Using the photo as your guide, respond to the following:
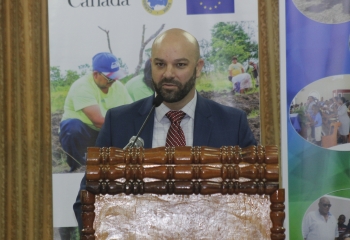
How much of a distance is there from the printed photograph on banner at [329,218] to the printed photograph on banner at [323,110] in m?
0.31

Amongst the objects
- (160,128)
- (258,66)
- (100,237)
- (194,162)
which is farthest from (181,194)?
(258,66)

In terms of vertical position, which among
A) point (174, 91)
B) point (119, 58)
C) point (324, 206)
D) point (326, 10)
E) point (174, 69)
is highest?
point (326, 10)

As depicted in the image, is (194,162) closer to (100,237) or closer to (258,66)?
(100,237)

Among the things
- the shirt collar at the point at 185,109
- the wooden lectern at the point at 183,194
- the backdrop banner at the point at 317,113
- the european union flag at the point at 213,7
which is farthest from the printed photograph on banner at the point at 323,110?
the wooden lectern at the point at 183,194

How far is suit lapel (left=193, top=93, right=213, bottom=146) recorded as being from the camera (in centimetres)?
246

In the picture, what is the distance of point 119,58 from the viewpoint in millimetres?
3113

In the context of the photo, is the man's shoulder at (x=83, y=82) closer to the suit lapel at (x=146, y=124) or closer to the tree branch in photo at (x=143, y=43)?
the tree branch in photo at (x=143, y=43)

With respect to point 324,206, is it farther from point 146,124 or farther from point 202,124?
point 146,124

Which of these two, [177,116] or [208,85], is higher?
[208,85]

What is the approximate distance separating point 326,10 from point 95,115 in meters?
1.51

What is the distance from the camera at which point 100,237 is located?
39.9 inches

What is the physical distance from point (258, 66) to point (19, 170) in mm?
1564

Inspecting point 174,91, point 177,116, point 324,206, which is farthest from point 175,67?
point 324,206

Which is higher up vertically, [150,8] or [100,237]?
[150,8]
